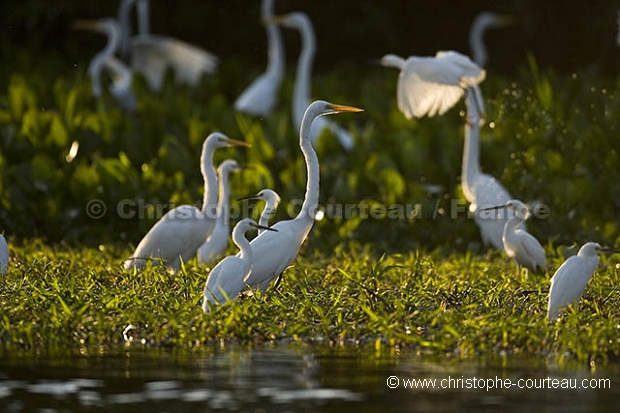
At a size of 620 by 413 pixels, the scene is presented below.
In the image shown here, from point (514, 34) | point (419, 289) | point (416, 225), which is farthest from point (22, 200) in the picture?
point (514, 34)

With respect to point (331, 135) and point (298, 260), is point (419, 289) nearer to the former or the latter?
point (298, 260)

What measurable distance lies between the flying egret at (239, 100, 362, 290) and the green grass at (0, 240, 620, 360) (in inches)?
4.9

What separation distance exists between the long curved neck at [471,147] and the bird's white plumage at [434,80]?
39 centimetres

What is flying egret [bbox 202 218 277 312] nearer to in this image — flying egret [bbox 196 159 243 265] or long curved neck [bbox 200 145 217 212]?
long curved neck [bbox 200 145 217 212]

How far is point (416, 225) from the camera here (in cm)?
1155

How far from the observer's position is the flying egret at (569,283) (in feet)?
22.9

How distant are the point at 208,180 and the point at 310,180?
1445 mm

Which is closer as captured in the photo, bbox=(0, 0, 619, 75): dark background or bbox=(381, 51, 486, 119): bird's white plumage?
bbox=(381, 51, 486, 119): bird's white plumage

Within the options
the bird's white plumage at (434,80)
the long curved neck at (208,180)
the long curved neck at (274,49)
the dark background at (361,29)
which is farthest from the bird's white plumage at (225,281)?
the dark background at (361,29)

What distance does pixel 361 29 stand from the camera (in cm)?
2086

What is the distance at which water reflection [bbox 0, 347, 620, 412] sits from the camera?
17.6 feet

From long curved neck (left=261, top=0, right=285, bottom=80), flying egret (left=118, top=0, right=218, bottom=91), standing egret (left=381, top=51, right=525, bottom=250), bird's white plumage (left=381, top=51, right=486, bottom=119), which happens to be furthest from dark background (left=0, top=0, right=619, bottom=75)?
bird's white plumage (left=381, top=51, right=486, bottom=119)

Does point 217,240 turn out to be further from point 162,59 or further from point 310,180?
point 162,59

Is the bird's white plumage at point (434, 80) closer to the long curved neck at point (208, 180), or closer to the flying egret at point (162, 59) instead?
the long curved neck at point (208, 180)
